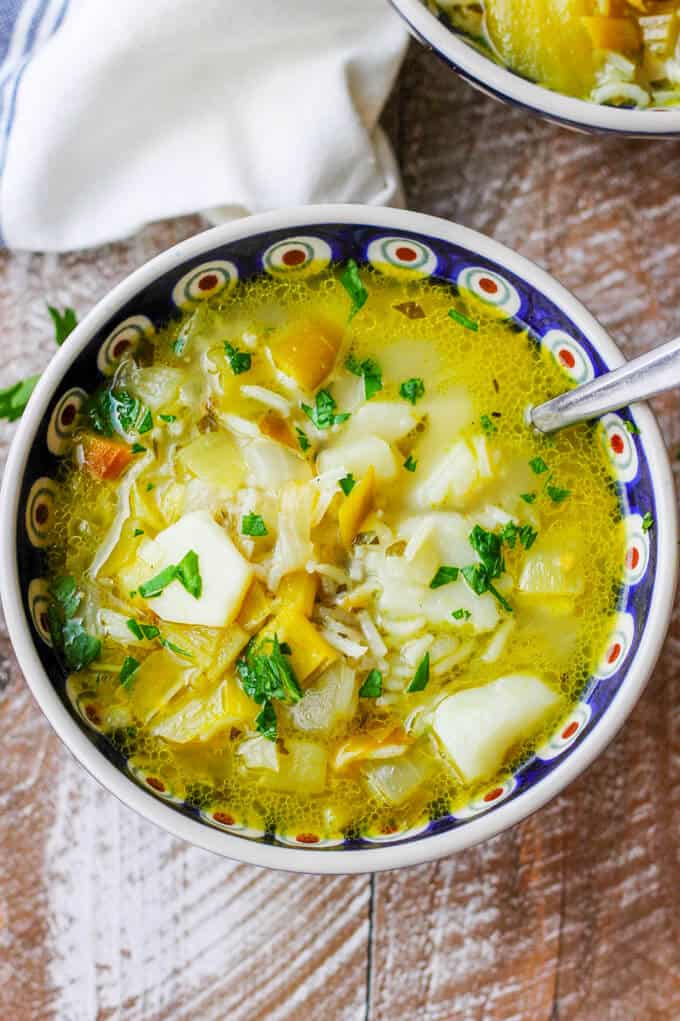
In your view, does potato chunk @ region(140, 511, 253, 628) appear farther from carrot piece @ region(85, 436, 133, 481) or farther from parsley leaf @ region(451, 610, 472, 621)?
parsley leaf @ region(451, 610, 472, 621)

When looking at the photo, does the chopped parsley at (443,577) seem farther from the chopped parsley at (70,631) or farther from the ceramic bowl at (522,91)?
the ceramic bowl at (522,91)

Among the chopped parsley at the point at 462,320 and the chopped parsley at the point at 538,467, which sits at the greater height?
the chopped parsley at the point at 462,320

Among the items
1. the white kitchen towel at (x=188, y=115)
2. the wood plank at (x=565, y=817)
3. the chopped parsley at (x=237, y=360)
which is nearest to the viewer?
the chopped parsley at (x=237, y=360)

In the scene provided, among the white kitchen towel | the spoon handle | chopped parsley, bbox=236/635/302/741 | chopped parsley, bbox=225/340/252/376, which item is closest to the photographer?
the spoon handle

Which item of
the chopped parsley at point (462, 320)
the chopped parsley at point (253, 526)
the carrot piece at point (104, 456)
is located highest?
the carrot piece at point (104, 456)

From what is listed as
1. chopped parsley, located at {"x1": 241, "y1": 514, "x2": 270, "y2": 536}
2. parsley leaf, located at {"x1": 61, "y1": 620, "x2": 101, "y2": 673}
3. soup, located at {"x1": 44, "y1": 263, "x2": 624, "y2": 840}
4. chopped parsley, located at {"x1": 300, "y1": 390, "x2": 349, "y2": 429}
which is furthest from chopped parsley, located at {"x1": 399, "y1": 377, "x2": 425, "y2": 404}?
parsley leaf, located at {"x1": 61, "y1": 620, "x2": 101, "y2": 673}

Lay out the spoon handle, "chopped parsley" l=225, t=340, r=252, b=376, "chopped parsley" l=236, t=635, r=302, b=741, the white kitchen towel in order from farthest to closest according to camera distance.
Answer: the white kitchen towel
"chopped parsley" l=225, t=340, r=252, b=376
"chopped parsley" l=236, t=635, r=302, b=741
the spoon handle

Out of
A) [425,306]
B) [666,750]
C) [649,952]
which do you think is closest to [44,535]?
[425,306]

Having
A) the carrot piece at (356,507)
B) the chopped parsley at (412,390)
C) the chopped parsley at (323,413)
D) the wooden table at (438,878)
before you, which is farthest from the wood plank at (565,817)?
the carrot piece at (356,507)

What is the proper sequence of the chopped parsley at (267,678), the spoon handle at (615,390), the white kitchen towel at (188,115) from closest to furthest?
the spoon handle at (615,390)
the chopped parsley at (267,678)
the white kitchen towel at (188,115)
